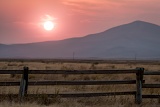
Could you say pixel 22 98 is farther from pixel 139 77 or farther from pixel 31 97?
pixel 139 77

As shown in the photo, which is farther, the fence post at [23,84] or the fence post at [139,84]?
the fence post at [139,84]

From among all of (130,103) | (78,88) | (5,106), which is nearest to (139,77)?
(130,103)

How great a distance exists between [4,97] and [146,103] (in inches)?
231

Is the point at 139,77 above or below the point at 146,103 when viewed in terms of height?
above

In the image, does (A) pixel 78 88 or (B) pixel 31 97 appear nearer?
(B) pixel 31 97

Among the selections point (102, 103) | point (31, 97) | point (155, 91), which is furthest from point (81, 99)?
point (155, 91)

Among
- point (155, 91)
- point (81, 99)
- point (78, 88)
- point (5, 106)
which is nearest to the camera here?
point (5, 106)

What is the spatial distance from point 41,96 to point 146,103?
4.43 meters

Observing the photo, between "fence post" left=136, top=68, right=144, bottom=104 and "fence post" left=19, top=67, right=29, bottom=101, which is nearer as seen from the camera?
"fence post" left=19, top=67, right=29, bottom=101

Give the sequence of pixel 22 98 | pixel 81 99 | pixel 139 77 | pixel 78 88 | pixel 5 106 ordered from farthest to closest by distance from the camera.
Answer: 1. pixel 78 88
2. pixel 81 99
3. pixel 139 77
4. pixel 22 98
5. pixel 5 106

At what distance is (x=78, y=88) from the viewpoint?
2023 cm

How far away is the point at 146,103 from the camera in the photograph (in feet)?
45.8

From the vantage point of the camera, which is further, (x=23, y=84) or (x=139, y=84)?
(x=139, y=84)

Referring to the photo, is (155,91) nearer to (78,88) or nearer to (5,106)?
(78,88)
